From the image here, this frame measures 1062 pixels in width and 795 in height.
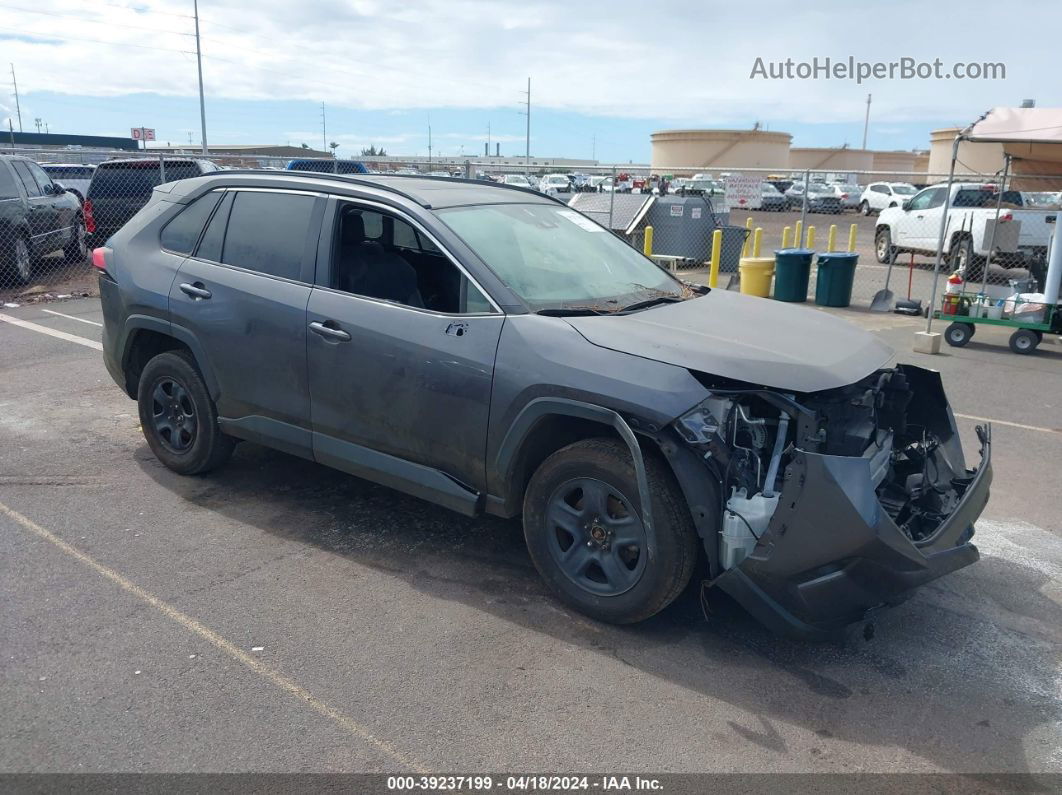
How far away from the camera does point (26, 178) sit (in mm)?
13438

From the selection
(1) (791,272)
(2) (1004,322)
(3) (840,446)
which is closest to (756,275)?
(1) (791,272)

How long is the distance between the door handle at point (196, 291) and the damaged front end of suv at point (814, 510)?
2976 millimetres

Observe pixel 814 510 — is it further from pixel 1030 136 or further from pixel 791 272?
pixel 791 272

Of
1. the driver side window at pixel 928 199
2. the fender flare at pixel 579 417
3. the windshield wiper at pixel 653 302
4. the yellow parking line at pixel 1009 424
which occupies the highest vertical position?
the driver side window at pixel 928 199

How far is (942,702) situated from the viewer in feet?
11.0

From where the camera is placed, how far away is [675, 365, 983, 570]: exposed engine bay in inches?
134

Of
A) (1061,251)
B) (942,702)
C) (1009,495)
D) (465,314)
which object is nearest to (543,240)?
(465,314)

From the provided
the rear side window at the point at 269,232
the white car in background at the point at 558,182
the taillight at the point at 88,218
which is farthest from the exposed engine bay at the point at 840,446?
the white car in background at the point at 558,182

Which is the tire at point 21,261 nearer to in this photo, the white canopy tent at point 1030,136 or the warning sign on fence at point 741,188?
the warning sign on fence at point 741,188

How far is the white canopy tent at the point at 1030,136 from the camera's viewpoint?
939cm

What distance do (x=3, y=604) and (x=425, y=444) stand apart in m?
2.05

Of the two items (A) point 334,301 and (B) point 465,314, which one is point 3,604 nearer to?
(A) point 334,301

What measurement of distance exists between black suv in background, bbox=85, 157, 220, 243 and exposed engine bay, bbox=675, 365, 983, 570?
13.2 meters

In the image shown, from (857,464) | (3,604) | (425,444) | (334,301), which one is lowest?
(3,604)
